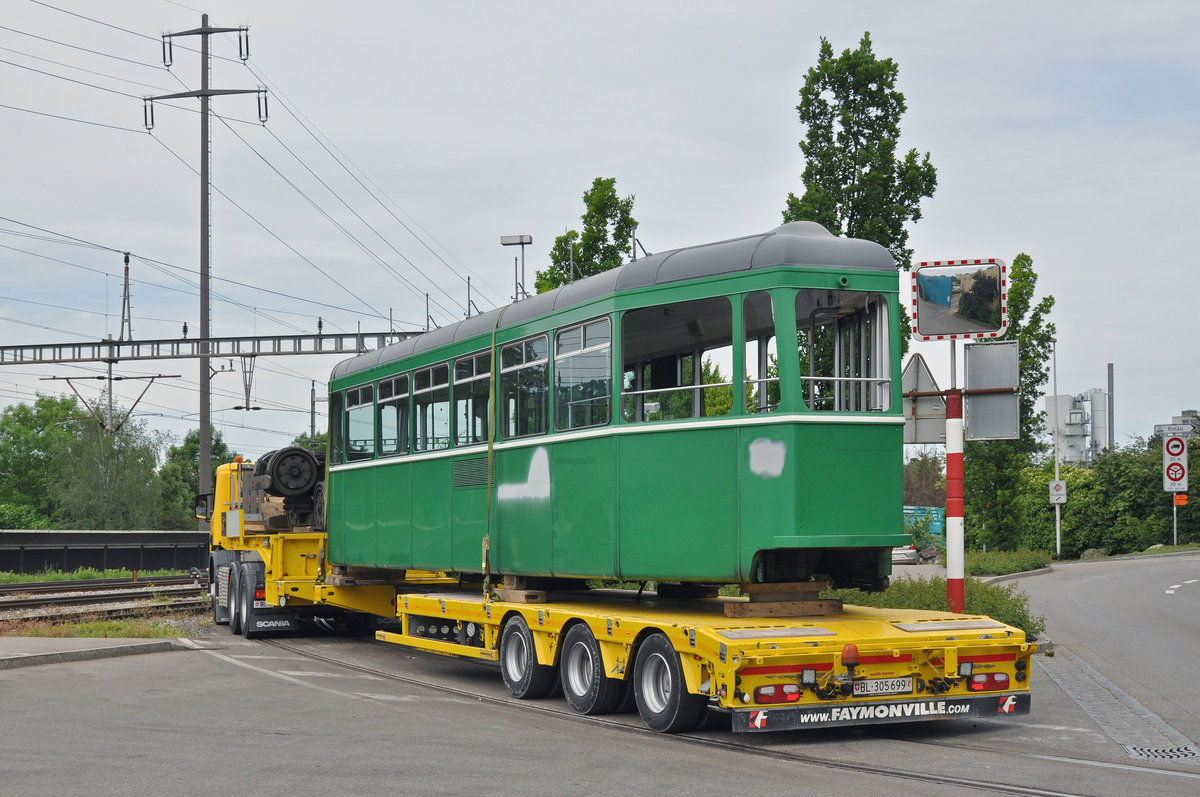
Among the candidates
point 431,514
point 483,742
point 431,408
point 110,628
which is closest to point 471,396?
point 431,408

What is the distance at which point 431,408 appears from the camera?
51.3ft

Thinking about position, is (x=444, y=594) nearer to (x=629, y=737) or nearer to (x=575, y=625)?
(x=575, y=625)

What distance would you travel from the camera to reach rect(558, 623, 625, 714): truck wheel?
11.3 m

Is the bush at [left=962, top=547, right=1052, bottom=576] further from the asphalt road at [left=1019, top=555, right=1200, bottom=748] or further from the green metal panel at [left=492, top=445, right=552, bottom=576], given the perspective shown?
the green metal panel at [left=492, top=445, right=552, bottom=576]

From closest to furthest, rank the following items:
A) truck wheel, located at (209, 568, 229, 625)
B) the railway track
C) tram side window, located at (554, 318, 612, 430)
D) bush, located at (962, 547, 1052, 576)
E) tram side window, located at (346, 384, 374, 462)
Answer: tram side window, located at (554, 318, 612, 430) < tram side window, located at (346, 384, 374, 462) < truck wheel, located at (209, 568, 229, 625) < the railway track < bush, located at (962, 547, 1052, 576)

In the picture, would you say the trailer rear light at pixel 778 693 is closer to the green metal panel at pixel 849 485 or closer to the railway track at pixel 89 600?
the green metal panel at pixel 849 485

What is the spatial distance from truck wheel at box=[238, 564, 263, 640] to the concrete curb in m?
1.66

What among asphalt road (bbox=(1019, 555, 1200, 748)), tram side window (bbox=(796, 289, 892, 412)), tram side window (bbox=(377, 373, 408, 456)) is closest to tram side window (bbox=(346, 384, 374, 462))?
tram side window (bbox=(377, 373, 408, 456))

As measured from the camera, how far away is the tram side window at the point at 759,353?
10633mm

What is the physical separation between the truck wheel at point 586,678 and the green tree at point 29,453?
88892 mm

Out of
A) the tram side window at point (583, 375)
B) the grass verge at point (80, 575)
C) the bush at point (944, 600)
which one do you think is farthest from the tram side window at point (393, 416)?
the grass verge at point (80, 575)

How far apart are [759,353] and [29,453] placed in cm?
9588

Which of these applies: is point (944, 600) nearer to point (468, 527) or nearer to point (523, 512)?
point (523, 512)

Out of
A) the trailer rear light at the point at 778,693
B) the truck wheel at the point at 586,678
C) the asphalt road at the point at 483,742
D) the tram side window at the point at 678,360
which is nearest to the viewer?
the asphalt road at the point at 483,742
